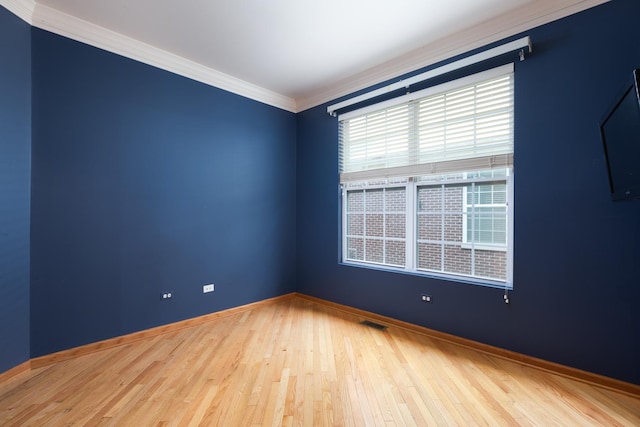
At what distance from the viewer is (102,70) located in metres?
2.77

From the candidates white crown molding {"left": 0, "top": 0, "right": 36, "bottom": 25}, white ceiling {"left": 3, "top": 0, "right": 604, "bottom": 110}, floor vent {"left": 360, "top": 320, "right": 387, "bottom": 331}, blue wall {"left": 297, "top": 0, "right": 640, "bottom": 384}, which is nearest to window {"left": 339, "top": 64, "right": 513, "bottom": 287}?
blue wall {"left": 297, "top": 0, "right": 640, "bottom": 384}

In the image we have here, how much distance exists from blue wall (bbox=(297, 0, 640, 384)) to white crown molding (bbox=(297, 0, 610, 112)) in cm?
9

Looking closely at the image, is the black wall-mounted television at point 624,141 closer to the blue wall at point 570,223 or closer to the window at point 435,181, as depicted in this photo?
the blue wall at point 570,223

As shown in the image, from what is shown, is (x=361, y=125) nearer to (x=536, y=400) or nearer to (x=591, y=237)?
(x=591, y=237)

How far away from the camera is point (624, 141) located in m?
1.67

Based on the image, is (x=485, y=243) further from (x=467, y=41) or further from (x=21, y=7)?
(x=21, y=7)

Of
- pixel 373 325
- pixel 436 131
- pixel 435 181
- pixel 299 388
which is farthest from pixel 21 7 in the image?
pixel 373 325

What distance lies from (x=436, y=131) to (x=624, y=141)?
1602mm

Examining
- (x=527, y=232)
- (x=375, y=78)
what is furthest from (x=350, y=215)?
(x=527, y=232)

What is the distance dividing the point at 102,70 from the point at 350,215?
3.24 meters

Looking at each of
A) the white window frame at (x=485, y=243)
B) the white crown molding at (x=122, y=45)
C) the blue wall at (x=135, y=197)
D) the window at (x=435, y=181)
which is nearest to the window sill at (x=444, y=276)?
the window at (x=435, y=181)

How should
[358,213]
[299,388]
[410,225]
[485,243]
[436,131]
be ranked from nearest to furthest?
1. [299,388]
2. [485,243]
3. [436,131]
4. [410,225]
5. [358,213]

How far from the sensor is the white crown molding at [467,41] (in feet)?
7.69

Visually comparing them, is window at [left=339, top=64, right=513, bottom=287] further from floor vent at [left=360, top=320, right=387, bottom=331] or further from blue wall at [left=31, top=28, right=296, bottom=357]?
blue wall at [left=31, top=28, right=296, bottom=357]
